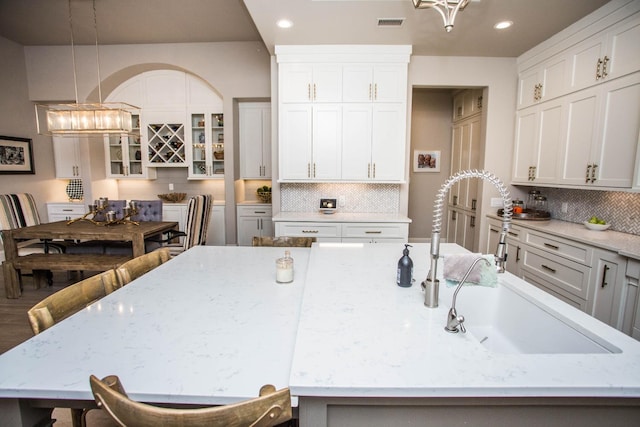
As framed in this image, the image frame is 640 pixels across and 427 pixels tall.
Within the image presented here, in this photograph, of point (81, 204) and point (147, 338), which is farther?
point (81, 204)

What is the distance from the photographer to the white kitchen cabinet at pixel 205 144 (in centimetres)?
519

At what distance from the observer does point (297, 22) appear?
3078 mm

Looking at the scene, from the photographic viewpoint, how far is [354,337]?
3.23 ft

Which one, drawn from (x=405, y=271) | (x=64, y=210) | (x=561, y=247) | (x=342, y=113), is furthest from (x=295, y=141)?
(x=64, y=210)

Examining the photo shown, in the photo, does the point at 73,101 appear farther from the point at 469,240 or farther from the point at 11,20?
the point at 469,240

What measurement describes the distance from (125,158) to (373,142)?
424 cm

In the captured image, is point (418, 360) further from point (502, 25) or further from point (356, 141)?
point (502, 25)

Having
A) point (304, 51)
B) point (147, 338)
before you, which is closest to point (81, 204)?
point (304, 51)

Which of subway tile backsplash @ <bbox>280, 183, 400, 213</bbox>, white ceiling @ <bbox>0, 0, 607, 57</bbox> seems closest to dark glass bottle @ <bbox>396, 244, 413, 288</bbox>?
white ceiling @ <bbox>0, 0, 607, 57</bbox>

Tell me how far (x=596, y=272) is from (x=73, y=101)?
6878 millimetres

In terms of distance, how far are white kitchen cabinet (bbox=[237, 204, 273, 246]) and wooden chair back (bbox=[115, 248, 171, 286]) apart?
287cm

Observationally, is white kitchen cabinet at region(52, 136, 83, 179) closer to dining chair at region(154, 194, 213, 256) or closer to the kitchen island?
dining chair at region(154, 194, 213, 256)

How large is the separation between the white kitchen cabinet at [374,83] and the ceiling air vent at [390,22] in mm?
602

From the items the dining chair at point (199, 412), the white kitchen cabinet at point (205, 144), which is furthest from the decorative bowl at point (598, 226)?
the white kitchen cabinet at point (205, 144)
